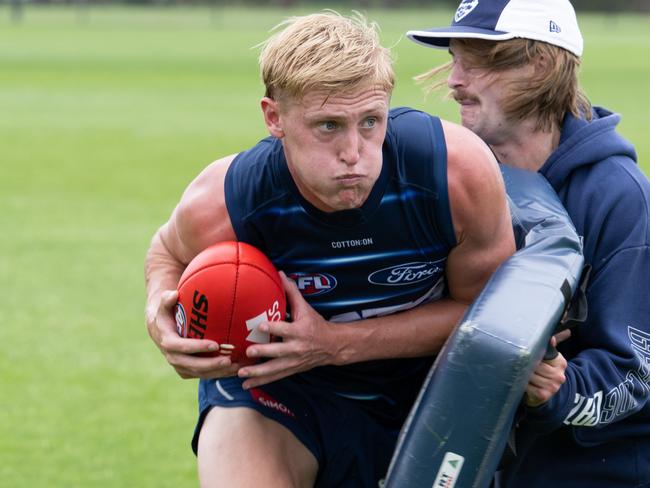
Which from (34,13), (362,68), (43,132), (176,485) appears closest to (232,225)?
(362,68)

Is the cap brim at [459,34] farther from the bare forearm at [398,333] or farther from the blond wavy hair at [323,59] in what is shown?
the bare forearm at [398,333]

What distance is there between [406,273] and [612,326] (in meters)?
0.74

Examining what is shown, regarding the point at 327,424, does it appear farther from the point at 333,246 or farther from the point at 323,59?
the point at 323,59

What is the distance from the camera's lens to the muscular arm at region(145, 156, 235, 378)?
4.25 metres

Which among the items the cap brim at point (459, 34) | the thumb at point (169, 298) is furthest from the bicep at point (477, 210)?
the thumb at point (169, 298)

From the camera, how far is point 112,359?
8.95 metres

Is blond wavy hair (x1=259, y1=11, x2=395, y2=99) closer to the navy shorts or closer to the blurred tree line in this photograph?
the navy shorts

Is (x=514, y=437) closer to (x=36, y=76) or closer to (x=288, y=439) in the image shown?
(x=288, y=439)

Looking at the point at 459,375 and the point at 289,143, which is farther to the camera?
the point at 289,143

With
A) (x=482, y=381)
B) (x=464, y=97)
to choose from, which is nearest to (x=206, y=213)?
(x=464, y=97)

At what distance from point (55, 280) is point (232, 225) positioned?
6.98 metres

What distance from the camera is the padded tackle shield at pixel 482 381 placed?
3.68 metres

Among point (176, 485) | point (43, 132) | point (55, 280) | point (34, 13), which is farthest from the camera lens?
point (34, 13)

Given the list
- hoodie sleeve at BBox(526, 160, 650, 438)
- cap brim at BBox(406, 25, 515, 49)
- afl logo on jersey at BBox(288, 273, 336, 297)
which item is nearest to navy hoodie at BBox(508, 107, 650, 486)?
hoodie sleeve at BBox(526, 160, 650, 438)
